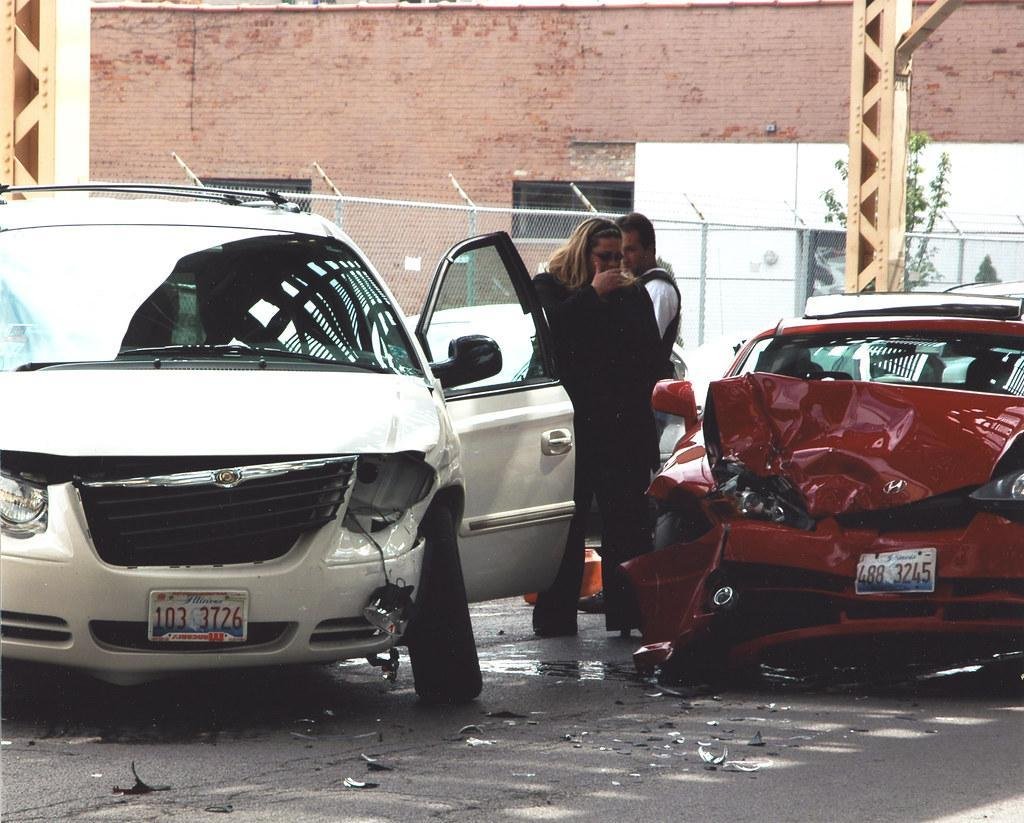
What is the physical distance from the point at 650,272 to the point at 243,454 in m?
4.03

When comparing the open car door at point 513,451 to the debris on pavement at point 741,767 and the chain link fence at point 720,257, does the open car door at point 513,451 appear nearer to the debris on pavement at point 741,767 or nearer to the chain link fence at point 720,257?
the debris on pavement at point 741,767

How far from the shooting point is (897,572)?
6.46 m

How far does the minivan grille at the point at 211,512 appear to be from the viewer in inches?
219

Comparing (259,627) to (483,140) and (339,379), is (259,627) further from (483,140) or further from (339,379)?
(483,140)

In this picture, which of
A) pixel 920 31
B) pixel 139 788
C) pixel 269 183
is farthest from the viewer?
pixel 269 183

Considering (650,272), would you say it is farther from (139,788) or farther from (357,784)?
(139,788)

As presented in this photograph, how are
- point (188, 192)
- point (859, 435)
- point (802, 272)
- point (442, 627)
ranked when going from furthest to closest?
point (802, 272) < point (188, 192) < point (859, 435) < point (442, 627)

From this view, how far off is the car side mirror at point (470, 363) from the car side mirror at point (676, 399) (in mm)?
1063

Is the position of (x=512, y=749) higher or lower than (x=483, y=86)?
lower

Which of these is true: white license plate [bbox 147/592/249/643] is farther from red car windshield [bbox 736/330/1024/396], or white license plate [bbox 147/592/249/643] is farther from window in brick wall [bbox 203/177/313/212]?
window in brick wall [bbox 203/177/313/212]

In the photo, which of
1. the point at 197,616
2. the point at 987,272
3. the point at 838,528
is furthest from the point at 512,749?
the point at 987,272

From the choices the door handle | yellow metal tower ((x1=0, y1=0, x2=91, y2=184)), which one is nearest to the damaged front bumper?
the door handle

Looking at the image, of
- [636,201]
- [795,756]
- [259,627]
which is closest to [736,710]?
[795,756]

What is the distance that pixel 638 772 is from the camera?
17.6 ft
